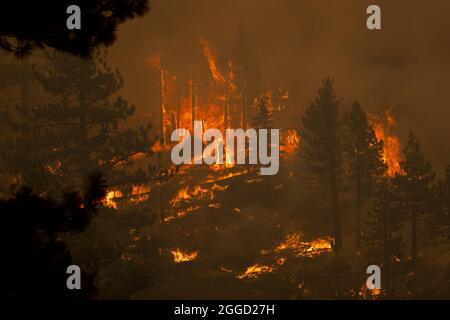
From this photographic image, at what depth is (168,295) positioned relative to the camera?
81.7 ft

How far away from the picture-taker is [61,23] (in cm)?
496

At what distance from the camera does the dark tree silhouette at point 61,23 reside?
4699 mm

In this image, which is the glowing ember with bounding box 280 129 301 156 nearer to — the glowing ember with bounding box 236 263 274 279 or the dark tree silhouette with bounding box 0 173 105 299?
the glowing ember with bounding box 236 263 274 279

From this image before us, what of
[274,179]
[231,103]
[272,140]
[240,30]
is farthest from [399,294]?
[240,30]

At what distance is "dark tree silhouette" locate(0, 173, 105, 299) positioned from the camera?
4.34 metres

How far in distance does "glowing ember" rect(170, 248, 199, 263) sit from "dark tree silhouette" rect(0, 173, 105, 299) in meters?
27.8

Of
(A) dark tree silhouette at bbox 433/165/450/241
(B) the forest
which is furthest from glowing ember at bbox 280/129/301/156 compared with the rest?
(A) dark tree silhouette at bbox 433/165/450/241

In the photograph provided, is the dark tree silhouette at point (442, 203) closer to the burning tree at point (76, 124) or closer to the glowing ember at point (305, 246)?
the glowing ember at point (305, 246)

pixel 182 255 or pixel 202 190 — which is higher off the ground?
pixel 202 190

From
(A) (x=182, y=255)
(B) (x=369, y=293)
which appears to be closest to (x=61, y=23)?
(B) (x=369, y=293)

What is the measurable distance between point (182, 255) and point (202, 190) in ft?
37.8

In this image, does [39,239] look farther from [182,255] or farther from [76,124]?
[182,255]

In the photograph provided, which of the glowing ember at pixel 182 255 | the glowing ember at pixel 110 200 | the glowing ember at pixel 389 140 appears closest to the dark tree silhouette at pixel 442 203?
the glowing ember at pixel 389 140

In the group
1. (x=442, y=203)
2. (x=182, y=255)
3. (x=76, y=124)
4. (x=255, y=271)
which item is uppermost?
(x=76, y=124)
